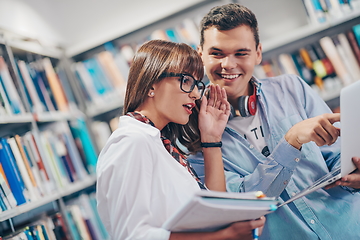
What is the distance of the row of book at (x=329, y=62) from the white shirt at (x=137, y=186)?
→ 1.65 m

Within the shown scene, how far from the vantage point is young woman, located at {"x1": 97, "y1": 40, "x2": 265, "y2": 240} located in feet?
2.79

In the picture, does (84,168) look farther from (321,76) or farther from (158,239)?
(321,76)

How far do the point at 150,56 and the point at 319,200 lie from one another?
2.93 feet

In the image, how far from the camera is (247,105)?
1.39 m

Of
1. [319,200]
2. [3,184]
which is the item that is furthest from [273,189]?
[3,184]

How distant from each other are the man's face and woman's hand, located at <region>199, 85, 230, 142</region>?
59 mm

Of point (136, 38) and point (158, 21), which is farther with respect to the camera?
point (136, 38)

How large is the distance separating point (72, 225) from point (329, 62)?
7.01 feet

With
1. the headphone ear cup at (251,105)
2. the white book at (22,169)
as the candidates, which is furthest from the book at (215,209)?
the white book at (22,169)

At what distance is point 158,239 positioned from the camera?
0.80 m

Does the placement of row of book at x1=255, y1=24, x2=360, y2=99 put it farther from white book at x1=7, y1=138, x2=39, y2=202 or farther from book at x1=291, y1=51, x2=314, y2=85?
white book at x1=7, y1=138, x2=39, y2=202

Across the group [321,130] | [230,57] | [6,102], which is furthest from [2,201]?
[321,130]

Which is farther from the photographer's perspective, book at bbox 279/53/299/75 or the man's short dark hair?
book at bbox 279/53/299/75

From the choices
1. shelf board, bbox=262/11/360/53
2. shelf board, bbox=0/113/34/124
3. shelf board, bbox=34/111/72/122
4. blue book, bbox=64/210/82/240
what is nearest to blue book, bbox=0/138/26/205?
shelf board, bbox=0/113/34/124
